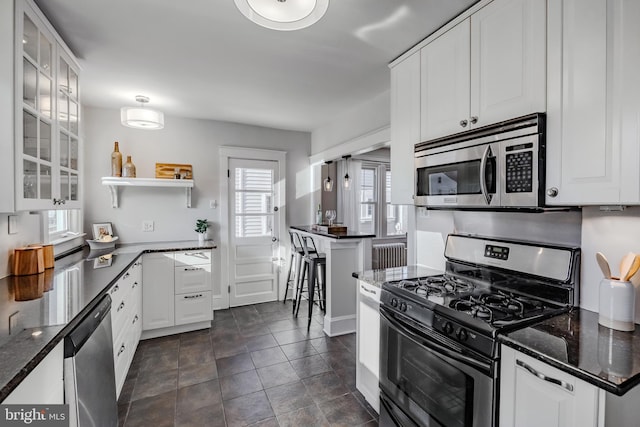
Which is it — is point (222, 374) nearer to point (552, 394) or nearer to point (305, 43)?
point (552, 394)

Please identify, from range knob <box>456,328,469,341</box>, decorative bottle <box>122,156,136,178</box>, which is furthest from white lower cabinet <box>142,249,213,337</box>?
range knob <box>456,328,469,341</box>

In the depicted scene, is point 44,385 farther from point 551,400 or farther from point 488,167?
point 488,167

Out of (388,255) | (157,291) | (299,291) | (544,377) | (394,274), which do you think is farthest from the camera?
(388,255)

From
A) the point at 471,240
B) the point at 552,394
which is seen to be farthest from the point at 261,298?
the point at 552,394

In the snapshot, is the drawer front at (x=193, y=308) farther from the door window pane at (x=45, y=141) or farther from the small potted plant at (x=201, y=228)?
the door window pane at (x=45, y=141)

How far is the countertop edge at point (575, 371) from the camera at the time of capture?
845 mm

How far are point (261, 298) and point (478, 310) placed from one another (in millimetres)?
3421

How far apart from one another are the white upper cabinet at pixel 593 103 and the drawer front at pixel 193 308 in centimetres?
327

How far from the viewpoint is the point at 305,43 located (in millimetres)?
2090

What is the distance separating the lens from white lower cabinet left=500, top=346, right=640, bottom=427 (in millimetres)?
920

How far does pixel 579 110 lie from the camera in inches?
47.9

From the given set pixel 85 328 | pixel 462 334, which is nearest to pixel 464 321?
pixel 462 334

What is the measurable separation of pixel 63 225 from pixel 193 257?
4.25 feet

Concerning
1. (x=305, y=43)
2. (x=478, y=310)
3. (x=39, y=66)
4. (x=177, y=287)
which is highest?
(x=305, y=43)
